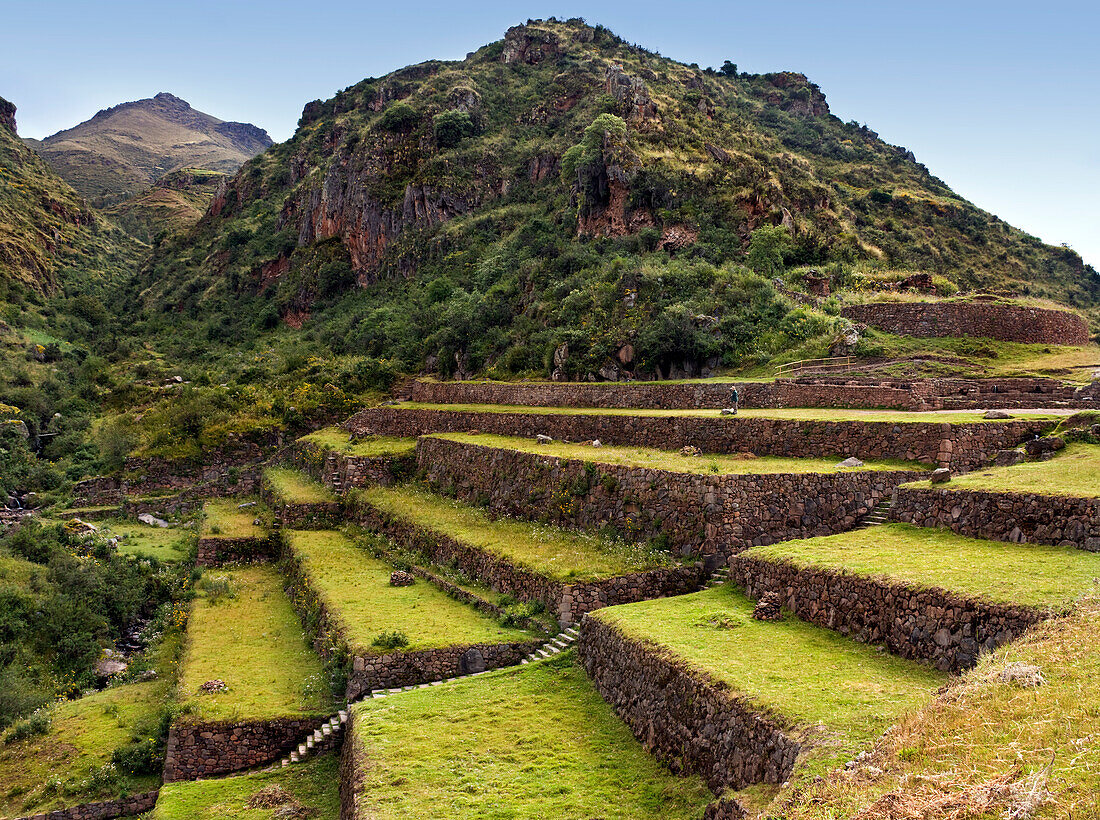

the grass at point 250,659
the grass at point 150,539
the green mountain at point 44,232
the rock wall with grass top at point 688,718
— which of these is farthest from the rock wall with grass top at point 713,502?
the green mountain at point 44,232

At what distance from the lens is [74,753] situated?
1609 cm

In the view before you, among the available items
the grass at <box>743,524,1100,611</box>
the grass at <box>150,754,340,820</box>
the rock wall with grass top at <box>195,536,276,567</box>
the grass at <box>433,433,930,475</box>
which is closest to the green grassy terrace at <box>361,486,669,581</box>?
the grass at <box>433,433,930,475</box>

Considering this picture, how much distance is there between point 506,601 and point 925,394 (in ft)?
40.4

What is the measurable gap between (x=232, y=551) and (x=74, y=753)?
11876mm

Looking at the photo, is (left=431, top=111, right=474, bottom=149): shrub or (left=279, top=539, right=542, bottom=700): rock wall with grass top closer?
(left=279, top=539, right=542, bottom=700): rock wall with grass top

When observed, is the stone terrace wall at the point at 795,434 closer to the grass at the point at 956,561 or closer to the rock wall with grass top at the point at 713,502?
the rock wall with grass top at the point at 713,502

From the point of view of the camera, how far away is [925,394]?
2083cm

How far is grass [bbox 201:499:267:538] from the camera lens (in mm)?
28750

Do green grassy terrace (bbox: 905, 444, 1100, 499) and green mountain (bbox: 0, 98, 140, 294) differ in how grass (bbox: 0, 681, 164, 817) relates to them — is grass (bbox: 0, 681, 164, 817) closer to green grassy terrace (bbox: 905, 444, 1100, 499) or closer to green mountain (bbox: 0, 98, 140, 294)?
green grassy terrace (bbox: 905, 444, 1100, 499)

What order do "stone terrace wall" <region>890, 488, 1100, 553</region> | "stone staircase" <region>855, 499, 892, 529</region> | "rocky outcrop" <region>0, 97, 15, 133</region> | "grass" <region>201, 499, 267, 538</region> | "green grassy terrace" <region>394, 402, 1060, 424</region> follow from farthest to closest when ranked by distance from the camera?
1. "rocky outcrop" <region>0, 97, 15, 133</region>
2. "grass" <region>201, 499, 267, 538</region>
3. "green grassy terrace" <region>394, 402, 1060, 424</region>
4. "stone staircase" <region>855, 499, 892, 529</region>
5. "stone terrace wall" <region>890, 488, 1100, 553</region>

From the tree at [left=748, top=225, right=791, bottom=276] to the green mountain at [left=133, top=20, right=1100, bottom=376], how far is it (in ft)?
0.38

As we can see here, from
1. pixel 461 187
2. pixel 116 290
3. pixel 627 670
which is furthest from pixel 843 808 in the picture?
pixel 116 290

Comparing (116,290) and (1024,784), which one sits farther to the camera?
(116,290)

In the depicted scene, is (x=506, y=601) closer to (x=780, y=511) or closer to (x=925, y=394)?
(x=780, y=511)
